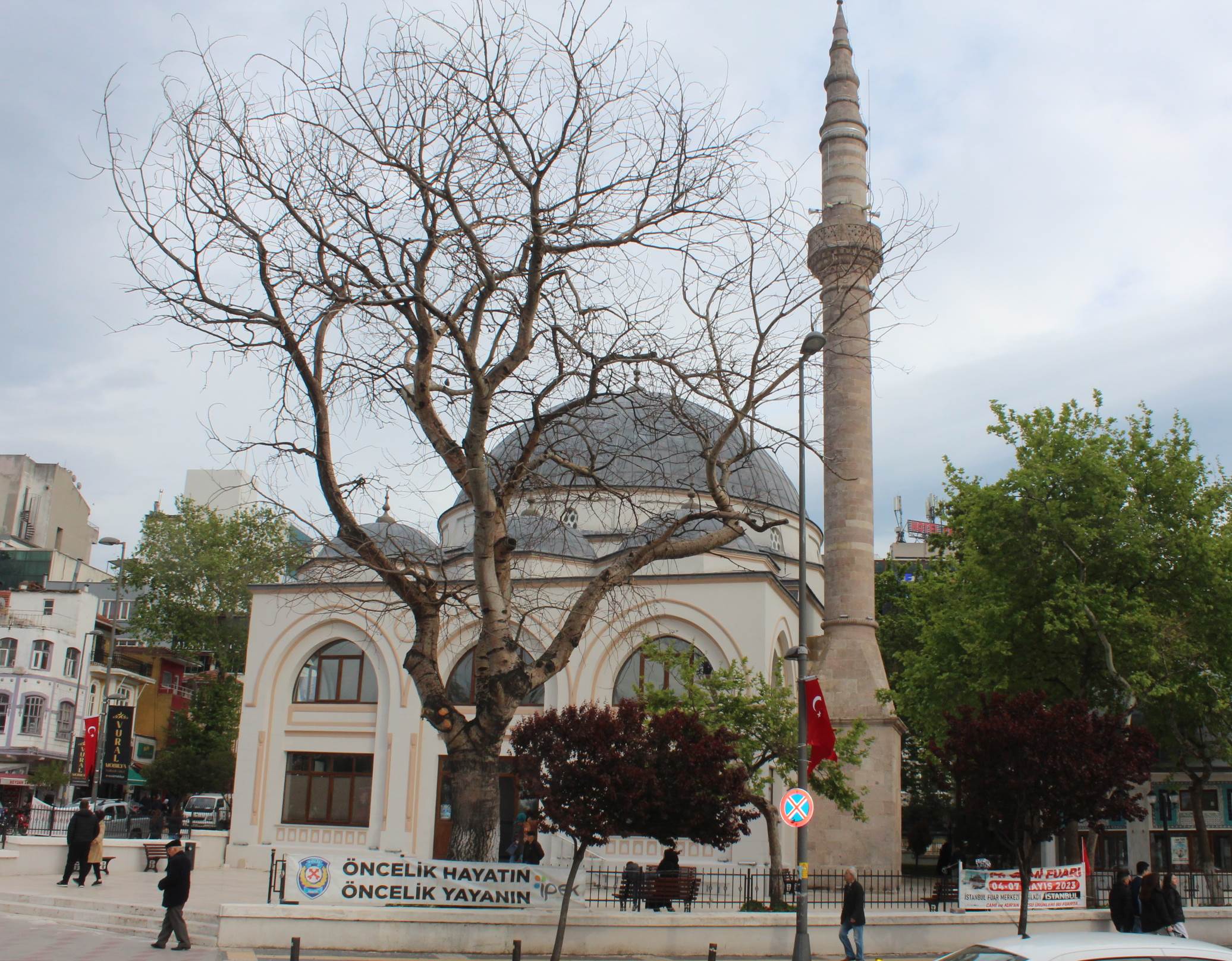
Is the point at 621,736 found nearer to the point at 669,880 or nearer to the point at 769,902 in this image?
the point at 669,880

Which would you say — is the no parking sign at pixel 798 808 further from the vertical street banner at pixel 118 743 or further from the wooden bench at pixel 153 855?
the vertical street banner at pixel 118 743

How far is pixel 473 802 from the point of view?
43.0ft

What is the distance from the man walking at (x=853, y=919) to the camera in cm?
1367

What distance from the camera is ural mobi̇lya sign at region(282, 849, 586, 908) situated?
1298 centimetres

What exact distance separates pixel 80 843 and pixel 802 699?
1147 centimetres

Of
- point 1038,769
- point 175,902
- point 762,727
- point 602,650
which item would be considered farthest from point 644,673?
point 175,902

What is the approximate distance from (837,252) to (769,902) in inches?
528

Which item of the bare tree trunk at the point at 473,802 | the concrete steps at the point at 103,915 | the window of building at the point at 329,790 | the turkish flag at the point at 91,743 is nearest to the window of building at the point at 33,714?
the turkish flag at the point at 91,743

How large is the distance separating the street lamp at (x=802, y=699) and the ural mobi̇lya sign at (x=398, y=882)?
3218mm

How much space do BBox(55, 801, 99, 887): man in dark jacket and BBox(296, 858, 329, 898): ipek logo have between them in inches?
252

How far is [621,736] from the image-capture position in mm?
12844

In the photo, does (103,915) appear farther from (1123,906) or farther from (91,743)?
(91,743)

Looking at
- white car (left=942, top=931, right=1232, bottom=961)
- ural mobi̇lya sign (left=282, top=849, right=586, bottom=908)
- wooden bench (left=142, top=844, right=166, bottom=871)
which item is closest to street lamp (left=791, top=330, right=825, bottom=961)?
ural mobi̇lya sign (left=282, top=849, right=586, bottom=908)

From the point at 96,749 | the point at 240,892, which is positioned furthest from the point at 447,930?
the point at 96,749
